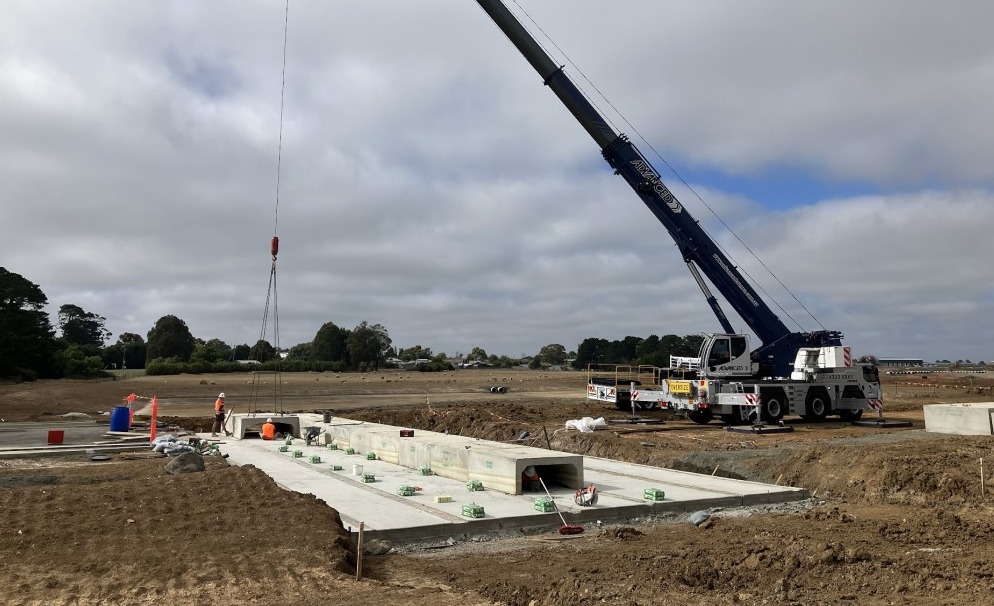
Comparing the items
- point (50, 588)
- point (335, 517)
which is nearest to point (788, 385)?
point (335, 517)

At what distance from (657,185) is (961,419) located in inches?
400

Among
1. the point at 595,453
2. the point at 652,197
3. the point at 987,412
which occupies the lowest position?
the point at 595,453

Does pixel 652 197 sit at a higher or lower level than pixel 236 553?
higher

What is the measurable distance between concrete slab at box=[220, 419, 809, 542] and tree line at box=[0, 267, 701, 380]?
492 centimetres

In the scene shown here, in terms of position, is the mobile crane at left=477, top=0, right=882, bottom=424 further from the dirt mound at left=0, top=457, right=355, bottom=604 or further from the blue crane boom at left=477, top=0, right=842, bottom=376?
the dirt mound at left=0, top=457, right=355, bottom=604

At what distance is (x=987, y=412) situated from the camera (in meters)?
16.0

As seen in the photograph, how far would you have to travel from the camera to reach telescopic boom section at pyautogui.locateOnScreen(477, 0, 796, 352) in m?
21.2

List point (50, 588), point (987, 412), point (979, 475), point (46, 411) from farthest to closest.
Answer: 1. point (46, 411)
2. point (987, 412)
3. point (979, 475)
4. point (50, 588)

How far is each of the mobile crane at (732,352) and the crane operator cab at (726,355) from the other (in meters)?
0.03

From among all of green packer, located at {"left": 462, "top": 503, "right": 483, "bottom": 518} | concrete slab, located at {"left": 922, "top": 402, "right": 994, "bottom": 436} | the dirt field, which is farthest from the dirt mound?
concrete slab, located at {"left": 922, "top": 402, "right": 994, "bottom": 436}

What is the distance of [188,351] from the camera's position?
348 ft

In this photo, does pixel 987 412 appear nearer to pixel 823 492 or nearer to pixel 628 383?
pixel 823 492

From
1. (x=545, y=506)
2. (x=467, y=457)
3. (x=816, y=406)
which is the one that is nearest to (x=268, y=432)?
(x=467, y=457)

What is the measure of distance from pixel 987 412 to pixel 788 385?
5.95 metres
